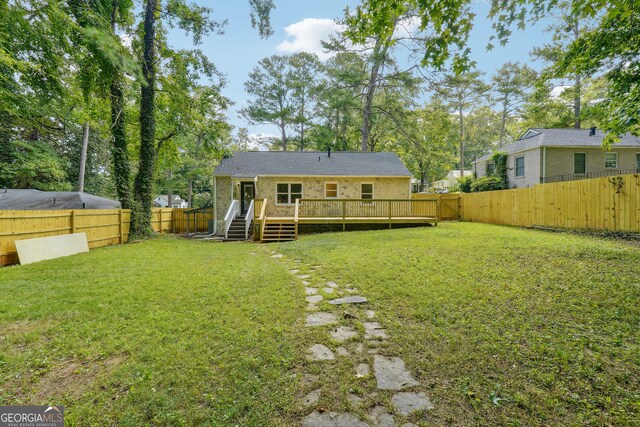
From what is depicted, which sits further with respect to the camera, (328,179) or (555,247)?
(328,179)

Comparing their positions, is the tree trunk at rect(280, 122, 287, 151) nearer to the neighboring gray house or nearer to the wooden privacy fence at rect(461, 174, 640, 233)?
the wooden privacy fence at rect(461, 174, 640, 233)

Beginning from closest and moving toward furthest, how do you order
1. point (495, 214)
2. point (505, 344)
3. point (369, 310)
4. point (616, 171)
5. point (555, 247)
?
point (505, 344), point (369, 310), point (555, 247), point (495, 214), point (616, 171)

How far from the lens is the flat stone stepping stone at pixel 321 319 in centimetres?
323

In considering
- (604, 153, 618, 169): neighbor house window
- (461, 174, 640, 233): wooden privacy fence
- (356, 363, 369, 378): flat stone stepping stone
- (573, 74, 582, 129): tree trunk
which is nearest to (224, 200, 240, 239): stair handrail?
(356, 363, 369, 378): flat stone stepping stone

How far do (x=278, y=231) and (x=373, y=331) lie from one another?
9130 mm

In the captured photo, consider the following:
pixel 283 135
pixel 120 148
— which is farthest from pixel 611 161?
pixel 120 148

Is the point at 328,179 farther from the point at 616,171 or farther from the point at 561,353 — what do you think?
the point at 616,171

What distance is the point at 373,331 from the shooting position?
3.02 metres

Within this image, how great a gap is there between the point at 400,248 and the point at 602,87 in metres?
23.3

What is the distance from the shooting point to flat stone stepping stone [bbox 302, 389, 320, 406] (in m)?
1.97

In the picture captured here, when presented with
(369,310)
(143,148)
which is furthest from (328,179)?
(369,310)

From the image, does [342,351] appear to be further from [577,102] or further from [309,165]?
[577,102]

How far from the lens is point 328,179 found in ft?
48.3

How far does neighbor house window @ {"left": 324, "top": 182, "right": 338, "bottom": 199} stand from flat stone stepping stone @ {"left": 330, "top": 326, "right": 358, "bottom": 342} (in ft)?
38.9
